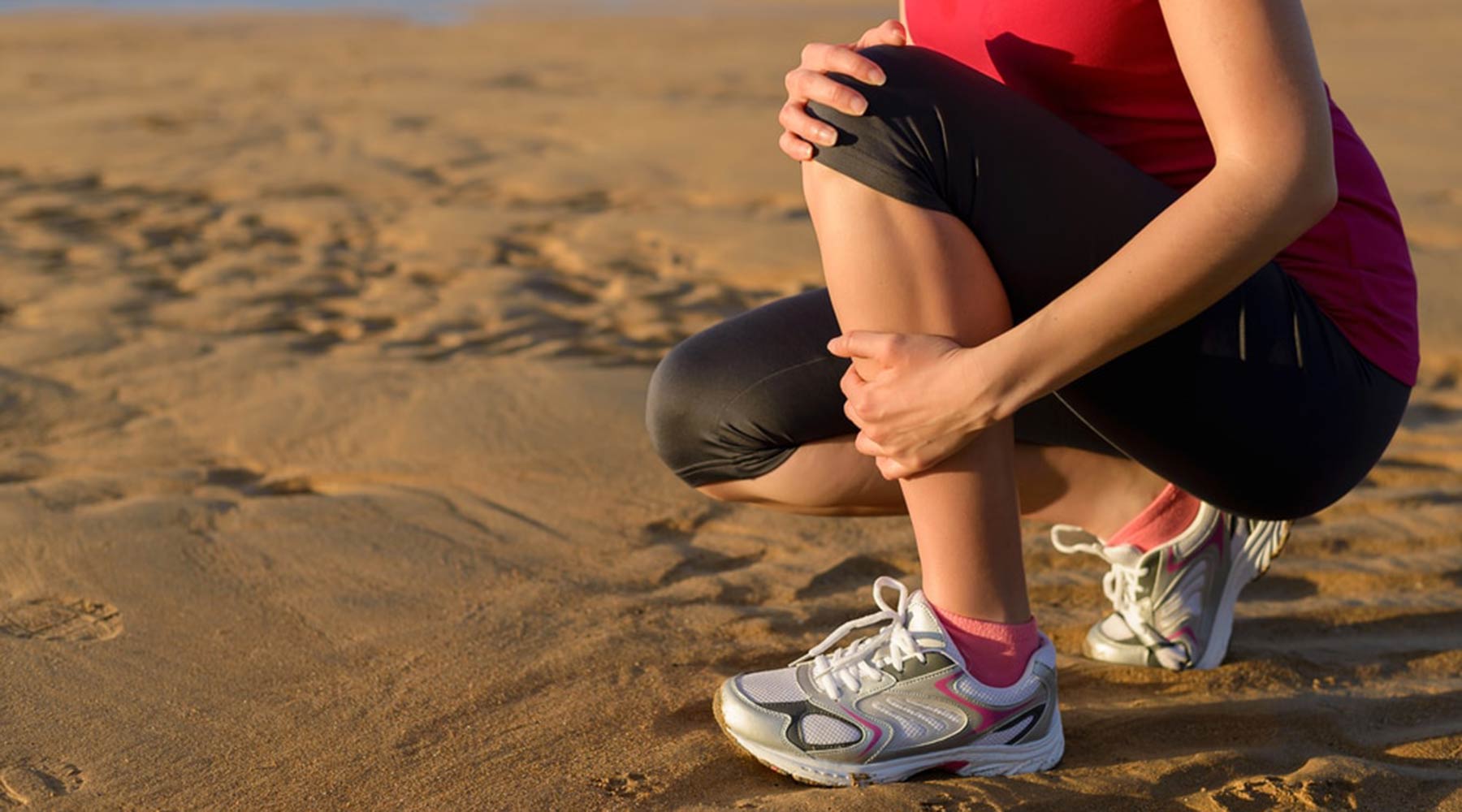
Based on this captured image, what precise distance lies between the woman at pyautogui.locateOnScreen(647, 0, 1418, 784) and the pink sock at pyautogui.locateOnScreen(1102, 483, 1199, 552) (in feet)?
0.53

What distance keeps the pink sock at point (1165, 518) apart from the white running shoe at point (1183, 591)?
10 mm

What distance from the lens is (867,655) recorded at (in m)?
1.53

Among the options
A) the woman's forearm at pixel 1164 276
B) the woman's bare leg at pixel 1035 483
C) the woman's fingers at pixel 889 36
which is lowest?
the woman's bare leg at pixel 1035 483

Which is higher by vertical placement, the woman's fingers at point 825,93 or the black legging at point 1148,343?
the woman's fingers at point 825,93

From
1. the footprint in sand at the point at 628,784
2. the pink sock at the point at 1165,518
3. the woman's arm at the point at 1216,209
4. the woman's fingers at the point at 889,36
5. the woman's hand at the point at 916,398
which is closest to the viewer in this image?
the woman's arm at the point at 1216,209

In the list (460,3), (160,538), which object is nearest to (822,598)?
(160,538)

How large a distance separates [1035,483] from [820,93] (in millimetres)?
632

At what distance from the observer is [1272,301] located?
4.76 ft

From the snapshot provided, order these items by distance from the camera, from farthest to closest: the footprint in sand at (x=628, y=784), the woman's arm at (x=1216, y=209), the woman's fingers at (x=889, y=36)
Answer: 1. the woman's fingers at (x=889, y=36)
2. the footprint in sand at (x=628, y=784)
3. the woman's arm at (x=1216, y=209)

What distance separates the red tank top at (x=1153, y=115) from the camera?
142cm

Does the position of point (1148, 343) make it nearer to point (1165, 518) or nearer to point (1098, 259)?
point (1098, 259)

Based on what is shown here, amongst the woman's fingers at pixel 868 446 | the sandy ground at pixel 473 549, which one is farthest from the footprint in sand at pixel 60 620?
the woman's fingers at pixel 868 446

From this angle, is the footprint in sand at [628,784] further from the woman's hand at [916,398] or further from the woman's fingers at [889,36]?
the woman's fingers at [889,36]

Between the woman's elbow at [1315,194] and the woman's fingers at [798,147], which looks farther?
the woman's fingers at [798,147]
